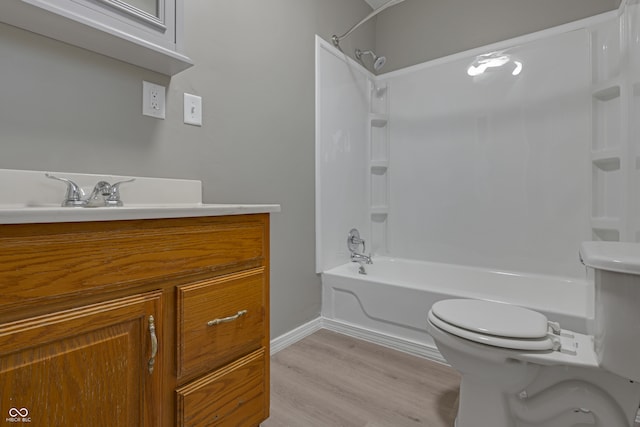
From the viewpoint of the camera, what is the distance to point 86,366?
616mm

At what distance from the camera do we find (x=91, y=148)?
3.36 ft

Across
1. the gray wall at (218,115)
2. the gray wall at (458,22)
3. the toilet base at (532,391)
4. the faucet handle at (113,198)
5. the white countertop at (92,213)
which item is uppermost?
the gray wall at (458,22)

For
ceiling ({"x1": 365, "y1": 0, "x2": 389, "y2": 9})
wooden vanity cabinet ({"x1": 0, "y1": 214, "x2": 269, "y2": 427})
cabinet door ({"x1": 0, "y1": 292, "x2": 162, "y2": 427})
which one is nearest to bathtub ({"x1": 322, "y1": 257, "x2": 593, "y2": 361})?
wooden vanity cabinet ({"x1": 0, "y1": 214, "x2": 269, "y2": 427})

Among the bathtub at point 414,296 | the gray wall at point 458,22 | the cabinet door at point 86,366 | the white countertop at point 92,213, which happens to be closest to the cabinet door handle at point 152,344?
the cabinet door at point 86,366

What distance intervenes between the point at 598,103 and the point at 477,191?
0.80 metres

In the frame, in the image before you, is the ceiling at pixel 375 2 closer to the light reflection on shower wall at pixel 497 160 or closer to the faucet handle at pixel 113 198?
the light reflection on shower wall at pixel 497 160

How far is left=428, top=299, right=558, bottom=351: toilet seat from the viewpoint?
0.94 metres

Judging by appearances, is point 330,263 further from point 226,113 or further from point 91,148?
point 91,148

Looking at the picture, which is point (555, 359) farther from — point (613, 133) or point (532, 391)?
point (613, 133)

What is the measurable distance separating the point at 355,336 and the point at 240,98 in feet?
4.95

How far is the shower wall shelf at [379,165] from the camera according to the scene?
8.38 feet

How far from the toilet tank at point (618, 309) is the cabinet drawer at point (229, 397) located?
39.1 inches

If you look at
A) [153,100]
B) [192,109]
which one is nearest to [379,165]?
[192,109]

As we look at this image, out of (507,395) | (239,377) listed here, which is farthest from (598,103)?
(239,377)
